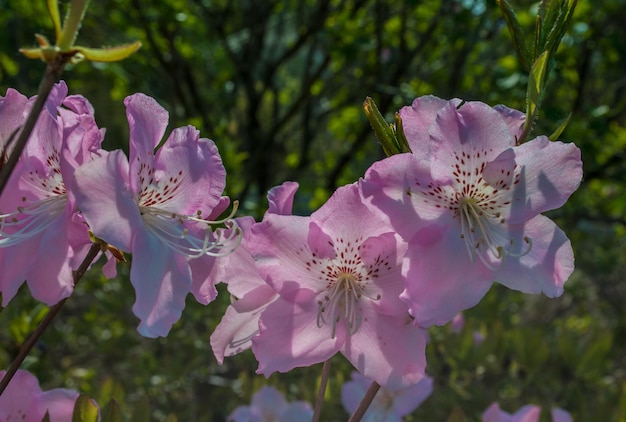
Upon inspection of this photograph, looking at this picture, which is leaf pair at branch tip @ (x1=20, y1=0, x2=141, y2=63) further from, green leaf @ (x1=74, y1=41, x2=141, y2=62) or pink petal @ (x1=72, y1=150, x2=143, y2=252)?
pink petal @ (x1=72, y1=150, x2=143, y2=252)

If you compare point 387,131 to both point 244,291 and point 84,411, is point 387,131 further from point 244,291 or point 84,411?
point 84,411

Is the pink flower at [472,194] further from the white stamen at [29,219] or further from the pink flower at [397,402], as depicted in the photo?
the pink flower at [397,402]

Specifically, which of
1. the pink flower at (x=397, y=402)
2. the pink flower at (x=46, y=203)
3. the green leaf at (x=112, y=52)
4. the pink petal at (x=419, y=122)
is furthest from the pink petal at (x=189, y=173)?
the pink flower at (x=397, y=402)

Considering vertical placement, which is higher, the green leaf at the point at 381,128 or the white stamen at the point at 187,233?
the green leaf at the point at 381,128

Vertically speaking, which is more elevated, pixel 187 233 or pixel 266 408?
pixel 187 233

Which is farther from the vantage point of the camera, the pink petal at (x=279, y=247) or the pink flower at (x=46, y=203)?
the pink petal at (x=279, y=247)

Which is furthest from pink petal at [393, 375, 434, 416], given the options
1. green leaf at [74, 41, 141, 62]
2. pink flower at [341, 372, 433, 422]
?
green leaf at [74, 41, 141, 62]

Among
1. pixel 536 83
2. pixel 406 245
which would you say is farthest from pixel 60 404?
pixel 536 83
